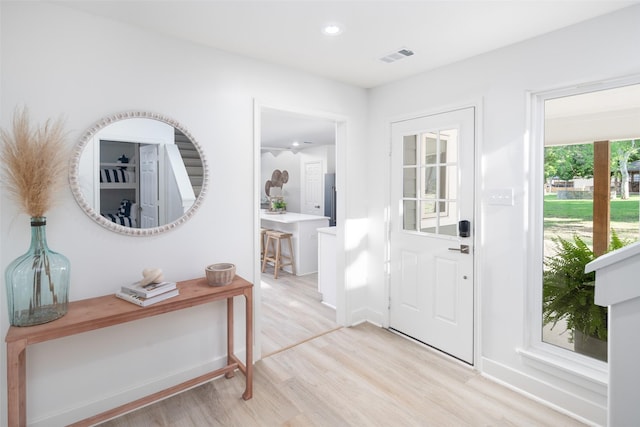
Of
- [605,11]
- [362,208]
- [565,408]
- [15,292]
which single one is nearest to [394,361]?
[565,408]

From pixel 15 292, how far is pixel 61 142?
0.82 m

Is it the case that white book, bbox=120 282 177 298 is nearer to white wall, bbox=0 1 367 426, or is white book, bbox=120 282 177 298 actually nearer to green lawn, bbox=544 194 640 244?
white wall, bbox=0 1 367 426

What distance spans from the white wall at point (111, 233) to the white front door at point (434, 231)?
1.21 m

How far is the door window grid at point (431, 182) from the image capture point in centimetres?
281

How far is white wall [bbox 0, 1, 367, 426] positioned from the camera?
1.87 metres

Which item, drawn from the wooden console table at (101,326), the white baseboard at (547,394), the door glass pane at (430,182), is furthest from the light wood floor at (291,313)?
the door glass pane at (430,182)

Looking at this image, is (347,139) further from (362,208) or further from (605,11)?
(605,11)

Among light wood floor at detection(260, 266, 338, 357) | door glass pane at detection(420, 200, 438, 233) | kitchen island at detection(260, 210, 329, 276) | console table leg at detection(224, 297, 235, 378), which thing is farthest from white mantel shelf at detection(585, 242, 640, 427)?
kitchen island at detection(260, 210, 329, 276)

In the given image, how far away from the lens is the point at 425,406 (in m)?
2.22

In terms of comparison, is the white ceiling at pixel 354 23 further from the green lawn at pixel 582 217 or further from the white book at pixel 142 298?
the white book at pixel 142 298

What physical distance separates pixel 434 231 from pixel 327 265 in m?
1.51

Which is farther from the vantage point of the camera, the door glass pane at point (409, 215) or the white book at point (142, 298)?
the door glass pane at point (409, 215)

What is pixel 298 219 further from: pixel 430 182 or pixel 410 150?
pixel 430 182

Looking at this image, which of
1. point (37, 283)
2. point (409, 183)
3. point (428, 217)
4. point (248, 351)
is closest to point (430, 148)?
point (409, 183)
